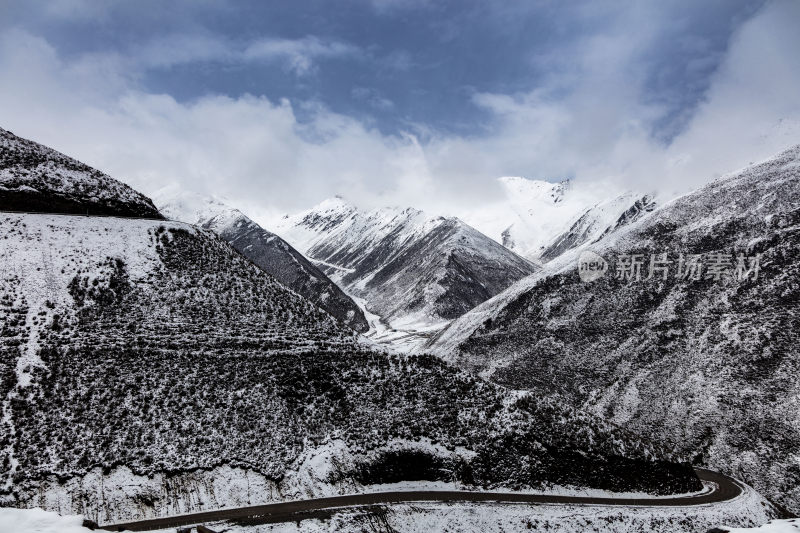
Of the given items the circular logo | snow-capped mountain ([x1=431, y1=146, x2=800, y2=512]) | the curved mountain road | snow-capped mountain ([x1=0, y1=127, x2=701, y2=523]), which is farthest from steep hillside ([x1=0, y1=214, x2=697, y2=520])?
the circular logo

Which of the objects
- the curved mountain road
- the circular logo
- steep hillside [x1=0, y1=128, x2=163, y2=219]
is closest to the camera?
the curved mountain road

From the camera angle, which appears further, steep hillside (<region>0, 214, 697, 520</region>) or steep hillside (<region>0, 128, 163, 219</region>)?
steep hillside (<region>0, 128, 163, 219</region>)

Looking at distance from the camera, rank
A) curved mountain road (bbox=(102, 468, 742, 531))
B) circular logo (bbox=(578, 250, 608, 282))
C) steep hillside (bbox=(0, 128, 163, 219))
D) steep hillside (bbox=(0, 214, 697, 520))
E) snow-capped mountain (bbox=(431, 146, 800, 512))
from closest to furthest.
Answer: curved mountain road (bbox=(102, 468, 742, 531)) < steep hillside (bbox=(0, 214, 697, 520)) < steep hillside (bbox=(0, 128, 163, 219)) < snow-capped mountain (bbox=(431, 146, 800, 512)) < circular logo (bbox=(578, 250, 608, 282))

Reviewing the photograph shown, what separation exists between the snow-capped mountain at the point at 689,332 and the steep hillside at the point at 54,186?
158ft

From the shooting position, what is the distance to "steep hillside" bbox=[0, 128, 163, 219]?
44.1 metres

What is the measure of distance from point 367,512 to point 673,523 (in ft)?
68.1

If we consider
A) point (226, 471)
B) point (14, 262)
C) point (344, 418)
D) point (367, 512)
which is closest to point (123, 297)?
point (14, 262)

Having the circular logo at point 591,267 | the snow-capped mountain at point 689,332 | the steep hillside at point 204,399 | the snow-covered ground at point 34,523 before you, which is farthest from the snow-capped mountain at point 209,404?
the circular logo at point 591,267

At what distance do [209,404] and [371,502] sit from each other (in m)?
13.2

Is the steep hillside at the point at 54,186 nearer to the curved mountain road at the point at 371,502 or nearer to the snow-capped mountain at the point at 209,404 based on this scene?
the snow-capped mountain at the point at 209,404

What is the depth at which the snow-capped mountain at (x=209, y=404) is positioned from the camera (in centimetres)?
3123

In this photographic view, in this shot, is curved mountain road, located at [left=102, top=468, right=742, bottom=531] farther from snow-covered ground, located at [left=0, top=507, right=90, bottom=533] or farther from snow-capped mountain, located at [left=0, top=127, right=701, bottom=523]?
snow-covered ground, located at [left=0, top=507, right=90, bottom=533]

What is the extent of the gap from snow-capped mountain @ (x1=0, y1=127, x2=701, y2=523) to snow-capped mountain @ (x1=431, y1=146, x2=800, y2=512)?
11.9 meters

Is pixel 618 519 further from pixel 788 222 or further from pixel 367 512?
pixel 788 222
